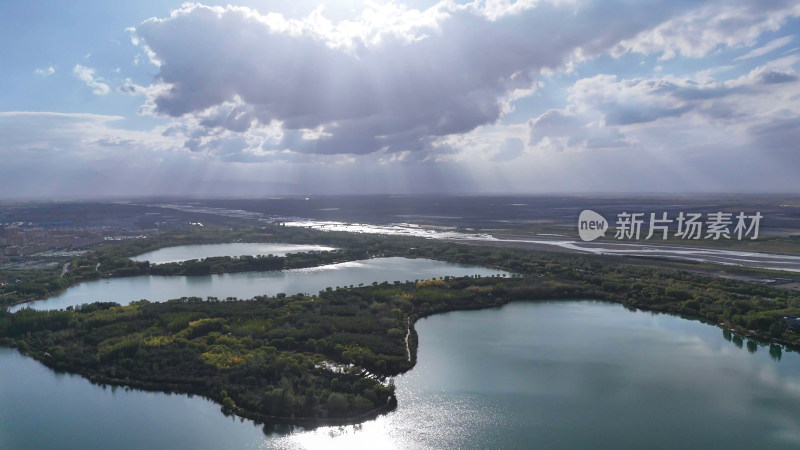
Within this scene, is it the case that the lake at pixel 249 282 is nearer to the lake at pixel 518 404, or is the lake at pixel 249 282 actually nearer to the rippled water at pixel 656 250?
the lake at pixel 518 404

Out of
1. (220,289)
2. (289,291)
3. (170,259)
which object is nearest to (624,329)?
(289,291)

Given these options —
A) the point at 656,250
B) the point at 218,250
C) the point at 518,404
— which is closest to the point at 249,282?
the point at 218,250

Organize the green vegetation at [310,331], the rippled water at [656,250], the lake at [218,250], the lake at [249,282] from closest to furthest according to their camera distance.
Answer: the green vegetation at [310,331] < the lake at [249,282] < the rippled water at [656,250] < the lake at [218,250]

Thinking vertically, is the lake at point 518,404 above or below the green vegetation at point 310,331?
below

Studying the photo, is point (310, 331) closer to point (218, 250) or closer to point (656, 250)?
point (218, 250)


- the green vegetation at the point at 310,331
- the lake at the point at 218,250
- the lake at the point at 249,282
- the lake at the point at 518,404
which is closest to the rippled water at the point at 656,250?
the green vegetation at the point at 310,331

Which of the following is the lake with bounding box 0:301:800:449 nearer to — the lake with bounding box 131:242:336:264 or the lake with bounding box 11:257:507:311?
the lake with bounding box 11:257:507:311

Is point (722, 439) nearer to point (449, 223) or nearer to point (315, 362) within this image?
point (315, 362)
